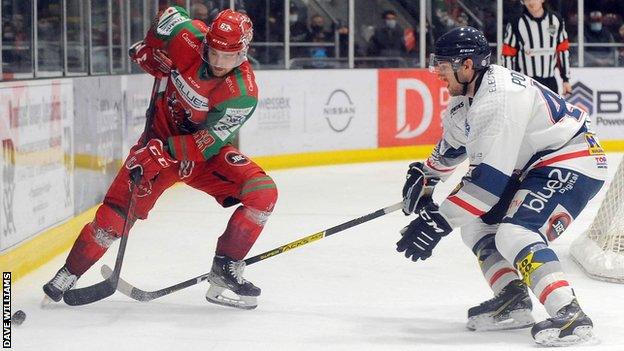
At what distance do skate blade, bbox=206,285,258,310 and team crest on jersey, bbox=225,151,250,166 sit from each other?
411 millimetres

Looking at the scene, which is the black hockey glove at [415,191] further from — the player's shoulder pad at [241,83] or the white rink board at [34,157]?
the white rink board at [34,157]

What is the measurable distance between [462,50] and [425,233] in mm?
523

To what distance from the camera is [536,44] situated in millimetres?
6984

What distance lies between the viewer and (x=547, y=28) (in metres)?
7.02

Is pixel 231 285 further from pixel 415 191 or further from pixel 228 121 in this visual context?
pixel 415 191

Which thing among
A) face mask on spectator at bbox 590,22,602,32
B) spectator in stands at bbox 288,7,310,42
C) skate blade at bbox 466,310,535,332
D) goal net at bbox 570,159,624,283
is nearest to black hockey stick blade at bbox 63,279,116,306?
skate blade at bbox 466,310,535,332

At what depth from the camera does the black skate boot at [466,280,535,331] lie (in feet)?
11.7

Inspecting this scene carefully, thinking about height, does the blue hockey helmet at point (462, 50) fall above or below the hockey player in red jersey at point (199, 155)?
above

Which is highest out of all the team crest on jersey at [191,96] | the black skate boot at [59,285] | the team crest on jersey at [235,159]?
the team crest on jersey at [191,96]

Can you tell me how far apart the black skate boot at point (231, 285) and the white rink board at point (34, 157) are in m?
0.83

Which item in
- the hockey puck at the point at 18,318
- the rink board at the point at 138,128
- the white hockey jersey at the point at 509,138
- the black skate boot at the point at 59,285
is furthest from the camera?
the rink board at the point at 138,128

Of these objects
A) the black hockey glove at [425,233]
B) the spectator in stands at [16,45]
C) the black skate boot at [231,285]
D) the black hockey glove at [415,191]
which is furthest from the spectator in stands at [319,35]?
the black hockey glove at [425,233]

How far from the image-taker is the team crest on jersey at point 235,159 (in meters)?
3.98

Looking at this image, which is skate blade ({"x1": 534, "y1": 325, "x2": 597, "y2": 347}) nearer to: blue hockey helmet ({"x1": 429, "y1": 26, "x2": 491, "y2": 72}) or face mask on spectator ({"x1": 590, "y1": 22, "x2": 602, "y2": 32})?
blue hockey helmet ({"x1": 429, "y1": 26, "x2": 491, "y2": 72})
